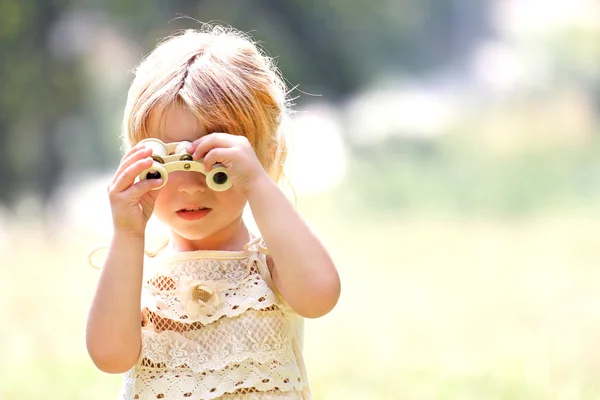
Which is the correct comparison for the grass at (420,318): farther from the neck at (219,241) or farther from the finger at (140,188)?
the finger at (140,188)

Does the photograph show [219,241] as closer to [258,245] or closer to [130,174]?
[258,245]

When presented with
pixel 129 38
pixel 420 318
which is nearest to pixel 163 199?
pixel 420 318

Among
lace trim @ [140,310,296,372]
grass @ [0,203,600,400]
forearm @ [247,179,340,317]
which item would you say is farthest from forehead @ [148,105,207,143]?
grass @ [0,203,600,400]

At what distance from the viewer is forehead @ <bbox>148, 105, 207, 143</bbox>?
4.09 ft

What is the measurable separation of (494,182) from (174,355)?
5.81 m

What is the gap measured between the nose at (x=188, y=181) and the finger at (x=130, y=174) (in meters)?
0.07

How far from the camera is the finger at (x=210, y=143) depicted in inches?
46.8

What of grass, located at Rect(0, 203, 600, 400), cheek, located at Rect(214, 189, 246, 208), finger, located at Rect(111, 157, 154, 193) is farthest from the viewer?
grass, located at Rect(0, 203, 600, 400)

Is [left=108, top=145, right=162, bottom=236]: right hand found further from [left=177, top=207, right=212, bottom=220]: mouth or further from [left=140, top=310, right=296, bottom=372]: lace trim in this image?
[left=140, top=310, right=296, bottom=372]: lace trim

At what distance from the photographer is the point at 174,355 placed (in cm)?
126

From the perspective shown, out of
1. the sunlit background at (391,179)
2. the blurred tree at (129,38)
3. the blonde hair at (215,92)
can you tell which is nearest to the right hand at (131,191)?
the blonde hair at (215,92)

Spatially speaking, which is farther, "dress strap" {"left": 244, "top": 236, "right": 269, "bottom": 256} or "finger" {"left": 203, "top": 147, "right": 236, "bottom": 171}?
"dress strap" {"left": 244, "top": 236, "right": 269, "bottom": 256}

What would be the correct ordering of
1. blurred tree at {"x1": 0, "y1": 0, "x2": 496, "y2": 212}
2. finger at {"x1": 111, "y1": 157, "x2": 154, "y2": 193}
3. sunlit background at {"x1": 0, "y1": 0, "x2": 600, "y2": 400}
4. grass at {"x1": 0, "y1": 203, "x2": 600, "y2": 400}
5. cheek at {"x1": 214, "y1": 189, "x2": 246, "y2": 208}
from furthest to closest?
blurred tree at {"x1": 0, "y1": 0, "x2": 496, "y2": 212} → sunlit background at {"x1": 0, "y1": 0, "x2": 600, "y2": 400} → grass at {"x1": 0, "y1": 203, "x2": 600, "y2": 400} → cheek at {"x1": 214, "y1": 189, "x2": 246, "y2": 208} → finger at {"x1": 111, "y1": 157, "x2": 154, "y2": 193}

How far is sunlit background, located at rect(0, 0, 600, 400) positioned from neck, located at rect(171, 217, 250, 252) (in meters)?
0.19
